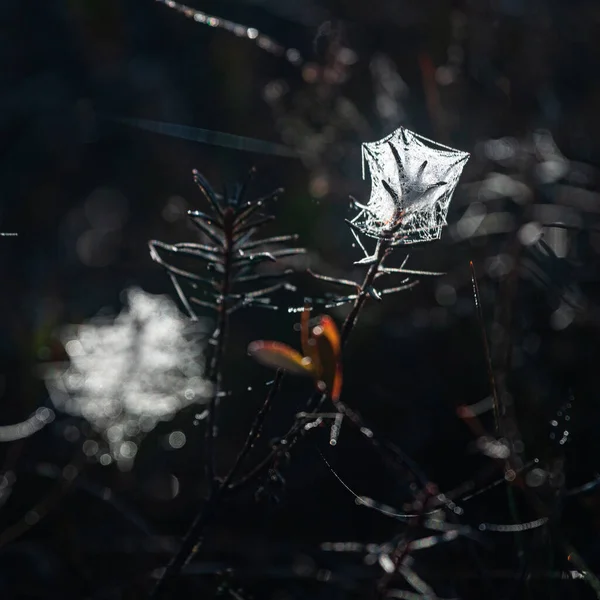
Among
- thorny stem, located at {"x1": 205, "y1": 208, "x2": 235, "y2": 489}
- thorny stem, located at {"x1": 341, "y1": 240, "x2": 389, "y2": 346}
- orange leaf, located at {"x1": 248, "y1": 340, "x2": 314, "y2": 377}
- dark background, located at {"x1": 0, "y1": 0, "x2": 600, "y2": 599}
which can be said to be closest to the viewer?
orange leaf, located at {"x1": 248, "y1": 340, "x2": 314, "y2": 377}

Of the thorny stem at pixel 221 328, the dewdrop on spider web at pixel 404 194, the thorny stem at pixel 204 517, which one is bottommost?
the thorny stem at pixel 204 517

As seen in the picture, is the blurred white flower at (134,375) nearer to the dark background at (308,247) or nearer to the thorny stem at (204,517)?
the dark background at (308,247)

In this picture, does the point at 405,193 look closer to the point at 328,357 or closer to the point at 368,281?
the point at 368,281

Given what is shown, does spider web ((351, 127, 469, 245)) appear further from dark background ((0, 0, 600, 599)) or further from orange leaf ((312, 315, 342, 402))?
dark background ((0, 0, 600, 599))

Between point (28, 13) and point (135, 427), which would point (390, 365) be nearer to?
point (135, 427)

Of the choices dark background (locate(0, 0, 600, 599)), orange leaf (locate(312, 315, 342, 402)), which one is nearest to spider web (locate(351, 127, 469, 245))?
orange leaf (locate(312, 315, 342, 402))

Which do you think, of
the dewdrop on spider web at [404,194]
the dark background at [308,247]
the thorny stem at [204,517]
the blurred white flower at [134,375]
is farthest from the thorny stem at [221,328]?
the blurred white flower at [134,375]

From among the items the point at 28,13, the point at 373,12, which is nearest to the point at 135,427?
the point at 373,12
